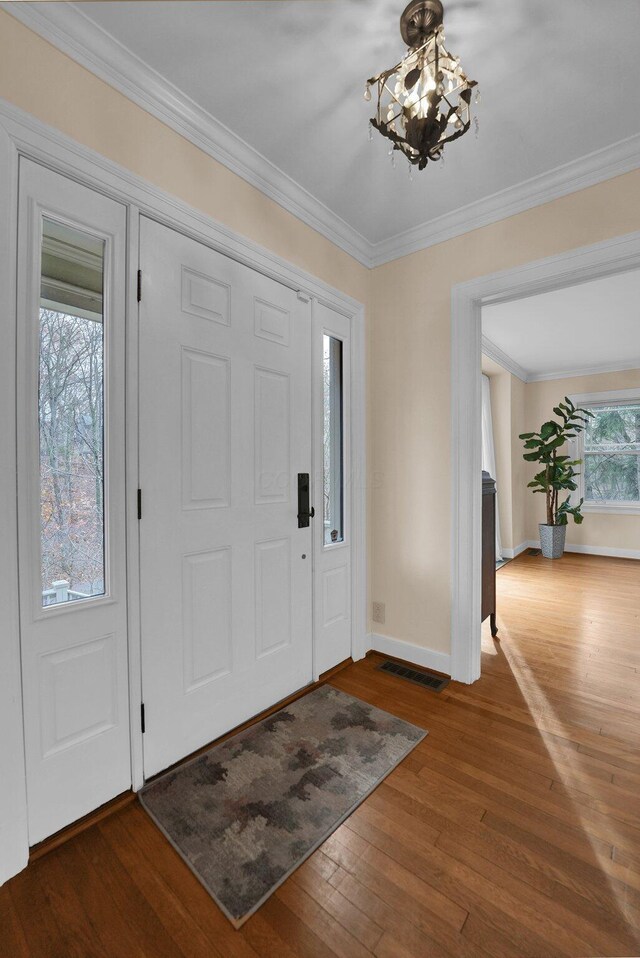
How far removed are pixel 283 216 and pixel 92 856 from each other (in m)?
2.90

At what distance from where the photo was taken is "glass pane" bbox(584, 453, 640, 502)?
244 inches

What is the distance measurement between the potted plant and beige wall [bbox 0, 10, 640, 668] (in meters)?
4.10

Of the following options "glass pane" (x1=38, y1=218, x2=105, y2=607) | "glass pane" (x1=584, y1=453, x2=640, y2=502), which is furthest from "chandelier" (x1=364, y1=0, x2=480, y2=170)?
"glass pane" (x1=584, y1=453, x2=640, y2=502)

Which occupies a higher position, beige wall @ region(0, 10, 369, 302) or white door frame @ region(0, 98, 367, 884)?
beige wall @ region(0, 10, 369, 302)

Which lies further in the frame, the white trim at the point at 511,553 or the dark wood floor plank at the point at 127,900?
the white trim at the point at 511,553

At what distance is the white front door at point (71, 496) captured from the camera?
1.38 metres

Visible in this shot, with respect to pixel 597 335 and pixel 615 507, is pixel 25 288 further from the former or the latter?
pixel 615 507

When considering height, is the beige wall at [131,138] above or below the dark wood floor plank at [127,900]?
above

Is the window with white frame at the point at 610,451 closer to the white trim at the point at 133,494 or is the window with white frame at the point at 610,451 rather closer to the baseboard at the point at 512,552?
the baseboard at the point at 512,552

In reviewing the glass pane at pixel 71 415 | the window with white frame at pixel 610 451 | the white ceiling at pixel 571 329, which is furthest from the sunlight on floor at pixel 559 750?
the window with white frame at pixel 610 451

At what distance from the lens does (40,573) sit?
140cm


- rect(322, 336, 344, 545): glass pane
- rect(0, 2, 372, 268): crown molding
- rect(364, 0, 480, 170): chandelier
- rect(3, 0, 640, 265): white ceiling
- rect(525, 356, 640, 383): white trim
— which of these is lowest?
rect(322, 336, 344, 545): glass pane

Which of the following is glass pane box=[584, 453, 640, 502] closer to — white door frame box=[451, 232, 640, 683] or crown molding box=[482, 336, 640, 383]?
crown molding box=[482, 336, 640, 383]

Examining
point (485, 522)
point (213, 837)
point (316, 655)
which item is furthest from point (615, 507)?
point (213, 837)
